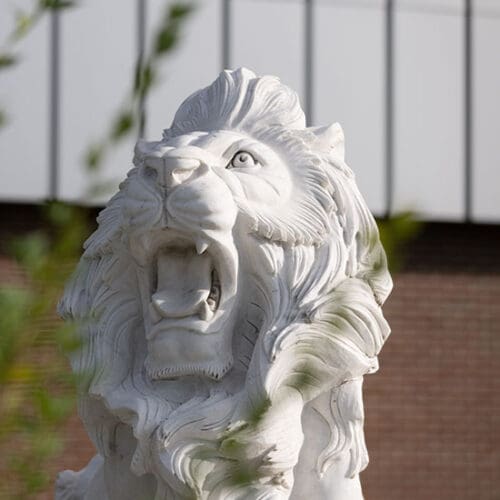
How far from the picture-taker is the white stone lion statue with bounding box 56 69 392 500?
161 inches

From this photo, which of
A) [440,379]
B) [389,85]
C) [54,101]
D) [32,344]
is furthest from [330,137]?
[440,379]

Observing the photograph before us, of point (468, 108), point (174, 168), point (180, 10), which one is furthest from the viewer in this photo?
point (468, 108)

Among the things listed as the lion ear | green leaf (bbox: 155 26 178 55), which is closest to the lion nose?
the lion ear

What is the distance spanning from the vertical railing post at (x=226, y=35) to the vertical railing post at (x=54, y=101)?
4.27 feet

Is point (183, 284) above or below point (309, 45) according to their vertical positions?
above

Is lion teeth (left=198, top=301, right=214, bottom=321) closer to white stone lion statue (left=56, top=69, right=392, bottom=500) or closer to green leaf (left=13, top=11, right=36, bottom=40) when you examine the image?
white stone lion statue (left=56, top=69, right=392, bottom=500)

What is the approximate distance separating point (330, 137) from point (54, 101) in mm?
8857

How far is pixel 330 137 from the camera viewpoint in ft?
14.6

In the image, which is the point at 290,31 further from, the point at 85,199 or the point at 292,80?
the point at 85,199

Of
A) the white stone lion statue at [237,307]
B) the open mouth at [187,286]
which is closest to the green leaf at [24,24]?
the white stone lion statue at [237,307]

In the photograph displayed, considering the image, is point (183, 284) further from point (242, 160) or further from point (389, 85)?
point (389, 85)

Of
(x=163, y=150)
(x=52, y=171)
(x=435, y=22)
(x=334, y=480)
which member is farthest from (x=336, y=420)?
(x=435, y=22)

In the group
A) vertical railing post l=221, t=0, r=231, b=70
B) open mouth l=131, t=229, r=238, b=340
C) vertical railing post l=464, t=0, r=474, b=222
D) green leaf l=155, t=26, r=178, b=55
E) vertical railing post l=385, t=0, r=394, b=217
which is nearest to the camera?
green leaf l=155, t=26, r=178, b=55

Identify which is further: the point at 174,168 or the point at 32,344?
the point at 174,168
